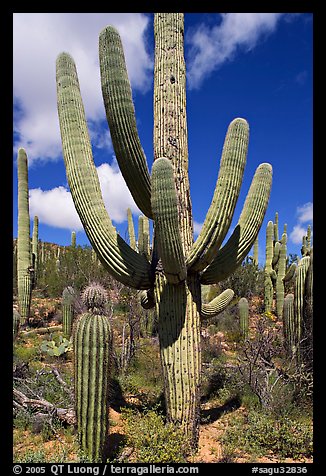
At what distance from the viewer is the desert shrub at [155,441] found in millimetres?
3533

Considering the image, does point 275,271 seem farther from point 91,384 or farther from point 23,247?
→ point 91,384

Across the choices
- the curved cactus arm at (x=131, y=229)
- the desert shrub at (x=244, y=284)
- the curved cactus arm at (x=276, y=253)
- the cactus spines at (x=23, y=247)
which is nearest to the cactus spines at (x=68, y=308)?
the cactus spines at (x=23, y=247)

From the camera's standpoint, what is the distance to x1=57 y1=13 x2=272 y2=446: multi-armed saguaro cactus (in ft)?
12.0

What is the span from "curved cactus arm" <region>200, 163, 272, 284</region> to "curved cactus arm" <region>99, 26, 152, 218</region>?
1556 mm

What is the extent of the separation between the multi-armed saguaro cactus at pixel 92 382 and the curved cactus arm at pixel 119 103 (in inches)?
69.3

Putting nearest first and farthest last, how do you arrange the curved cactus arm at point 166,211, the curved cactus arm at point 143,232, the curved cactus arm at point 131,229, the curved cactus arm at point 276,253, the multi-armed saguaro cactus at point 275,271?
the curved cactus arm at point 166,211 < the curved cactus arm at point 143,232 < the multi-armed saguaro cactus at point 275,271 < the curved cactus arm at point 276,253 < the curved cactus arm at point 131,229

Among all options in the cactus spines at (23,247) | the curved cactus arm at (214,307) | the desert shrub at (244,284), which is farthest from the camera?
the desert shrub at (244,284)

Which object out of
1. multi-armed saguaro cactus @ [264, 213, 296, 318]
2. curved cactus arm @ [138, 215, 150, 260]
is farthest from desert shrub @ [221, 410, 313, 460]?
multi-armed saguaro cactus @ [264, 213, 296, 318]

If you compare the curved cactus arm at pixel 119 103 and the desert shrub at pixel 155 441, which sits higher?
the curved cactus arm at pixel 119 103

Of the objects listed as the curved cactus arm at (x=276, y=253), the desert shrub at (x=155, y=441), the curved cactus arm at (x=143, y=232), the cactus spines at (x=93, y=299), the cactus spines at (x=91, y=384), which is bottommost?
the desert shrub at (x=155, y=441)

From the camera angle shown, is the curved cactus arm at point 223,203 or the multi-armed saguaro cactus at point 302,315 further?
the multi-armed saguaro cactus at point 302,315

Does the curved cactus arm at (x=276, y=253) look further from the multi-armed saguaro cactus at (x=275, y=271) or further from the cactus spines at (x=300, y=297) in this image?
the cactus spines at (x=300, y=297)

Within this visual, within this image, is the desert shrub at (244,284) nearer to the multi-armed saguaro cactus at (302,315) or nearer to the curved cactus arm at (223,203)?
the multi-armed saguaro cactus at (302,315)
